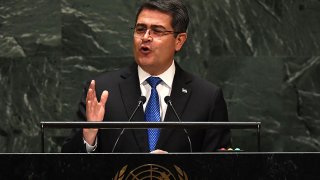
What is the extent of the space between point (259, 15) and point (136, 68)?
1.66 m

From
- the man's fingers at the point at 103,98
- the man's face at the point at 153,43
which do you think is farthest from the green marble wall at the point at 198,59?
the man's fingers at the point at 103,98

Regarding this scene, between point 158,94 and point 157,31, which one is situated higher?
point 157,31

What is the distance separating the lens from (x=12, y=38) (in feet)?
17.0

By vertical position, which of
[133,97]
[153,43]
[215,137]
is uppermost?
[153,43]

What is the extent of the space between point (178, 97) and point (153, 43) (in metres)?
0.27

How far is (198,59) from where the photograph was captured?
524cm

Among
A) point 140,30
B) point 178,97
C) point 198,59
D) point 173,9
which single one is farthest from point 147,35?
point 198,59

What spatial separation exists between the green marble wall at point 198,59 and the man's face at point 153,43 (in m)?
1.45

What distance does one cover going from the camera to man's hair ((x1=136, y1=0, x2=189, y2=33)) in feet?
12.3

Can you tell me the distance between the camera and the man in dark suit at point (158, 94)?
3570 mm
